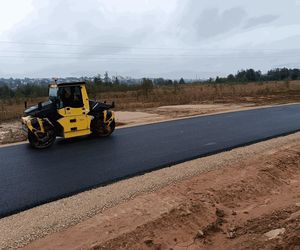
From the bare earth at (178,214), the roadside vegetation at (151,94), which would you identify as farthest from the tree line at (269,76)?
the bare earth at (178,214)

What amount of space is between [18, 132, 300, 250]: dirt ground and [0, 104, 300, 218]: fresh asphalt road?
5.75 ft

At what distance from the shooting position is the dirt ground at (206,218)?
6234 millimetres

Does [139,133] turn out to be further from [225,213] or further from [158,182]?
[225,213]

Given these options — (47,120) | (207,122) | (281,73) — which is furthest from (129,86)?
(281,73)

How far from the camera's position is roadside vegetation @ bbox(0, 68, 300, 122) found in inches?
1364

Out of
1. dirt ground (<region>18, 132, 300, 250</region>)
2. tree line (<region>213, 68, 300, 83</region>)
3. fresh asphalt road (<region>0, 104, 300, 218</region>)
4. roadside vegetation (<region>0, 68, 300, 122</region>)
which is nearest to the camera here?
dirt ground (<region>18, 132, 300, 250</region>)

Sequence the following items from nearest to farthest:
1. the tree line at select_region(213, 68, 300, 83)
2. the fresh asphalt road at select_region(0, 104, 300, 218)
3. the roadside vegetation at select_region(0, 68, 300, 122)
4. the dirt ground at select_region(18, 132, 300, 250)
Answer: the dirt ground at select_region(18, 132, 300, 250) < the fresh asphalt road at select_region(0, 104, 300, 218) < the roadside vegetation at select_region(0, 68, 300, 122) < the tree line at select_region(213, 68, 300, 83)

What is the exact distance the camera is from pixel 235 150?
41.3ft

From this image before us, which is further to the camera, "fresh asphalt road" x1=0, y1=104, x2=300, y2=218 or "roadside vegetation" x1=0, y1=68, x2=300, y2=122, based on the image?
"roadside vegetation" x1=0, y1=68, x2=300, y2=122

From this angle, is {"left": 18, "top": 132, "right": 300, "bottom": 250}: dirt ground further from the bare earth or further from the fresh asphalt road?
the fresh asphalt road

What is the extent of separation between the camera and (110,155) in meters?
12.5

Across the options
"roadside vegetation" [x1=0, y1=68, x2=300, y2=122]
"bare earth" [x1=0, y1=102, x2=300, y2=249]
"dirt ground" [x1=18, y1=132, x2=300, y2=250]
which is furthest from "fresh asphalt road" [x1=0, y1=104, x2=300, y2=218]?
"roadside vegetation" [x1=0, y1=68, x2=300, y2=122]

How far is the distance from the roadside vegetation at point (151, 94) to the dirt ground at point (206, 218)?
19.5m

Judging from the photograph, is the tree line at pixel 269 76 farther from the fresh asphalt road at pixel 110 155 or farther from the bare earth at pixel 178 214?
the bare earth at pixel 178 214
